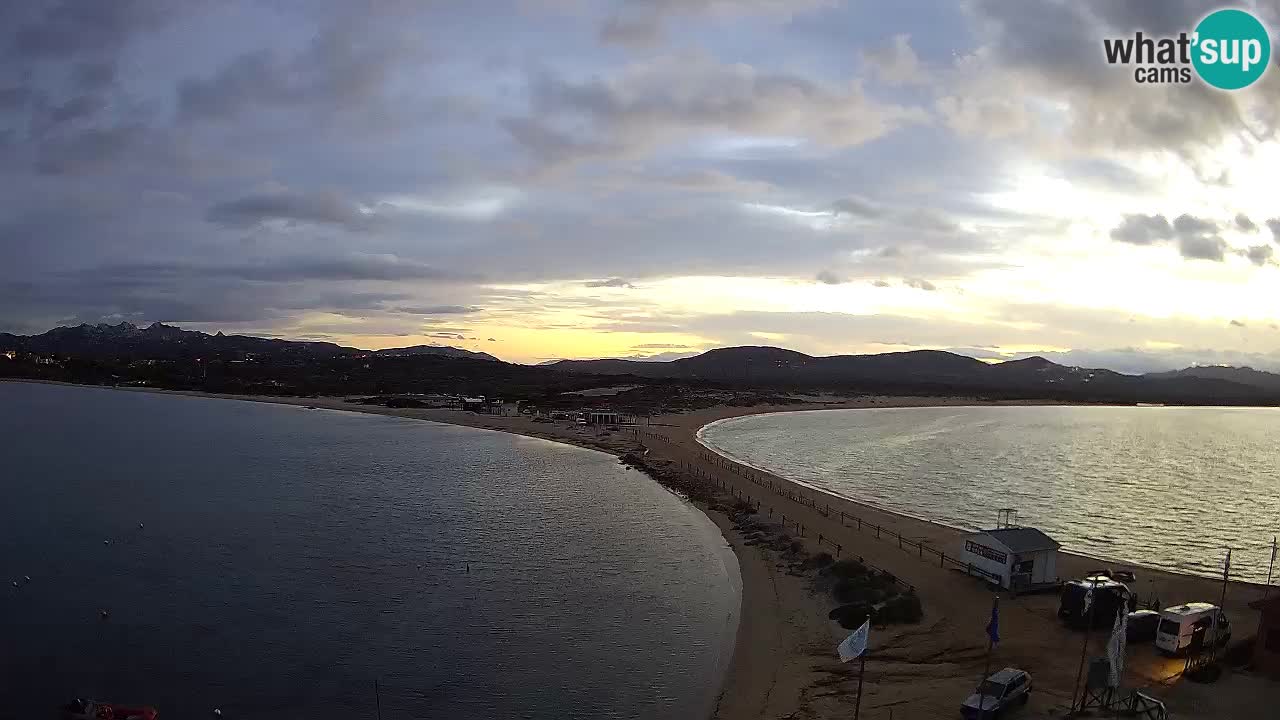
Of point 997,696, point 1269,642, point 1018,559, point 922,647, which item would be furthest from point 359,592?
point 1269,642

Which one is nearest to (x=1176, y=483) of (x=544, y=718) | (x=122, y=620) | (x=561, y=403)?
(x=544, y=718)

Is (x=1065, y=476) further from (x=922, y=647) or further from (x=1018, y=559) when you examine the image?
(x=922, y=647)

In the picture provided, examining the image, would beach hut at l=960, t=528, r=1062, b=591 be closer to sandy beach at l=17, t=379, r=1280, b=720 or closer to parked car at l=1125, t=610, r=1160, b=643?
sandy beach at l=17, t=379, r=1280, b=720

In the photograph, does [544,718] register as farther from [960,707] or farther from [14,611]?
[14,611]

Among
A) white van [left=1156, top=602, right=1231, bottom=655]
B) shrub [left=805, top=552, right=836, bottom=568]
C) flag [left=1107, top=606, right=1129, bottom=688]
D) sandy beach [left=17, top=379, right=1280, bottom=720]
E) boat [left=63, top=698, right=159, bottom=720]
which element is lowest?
boat [left=63, top=698, right=159, bottom=720]

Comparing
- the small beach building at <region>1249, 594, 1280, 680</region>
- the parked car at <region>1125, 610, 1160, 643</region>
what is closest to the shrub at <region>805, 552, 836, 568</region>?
the parked car at <region>1125, 610, 1160, 643</region>

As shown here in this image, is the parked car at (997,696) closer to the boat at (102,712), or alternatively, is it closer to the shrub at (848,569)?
the shrub at (848,569)
